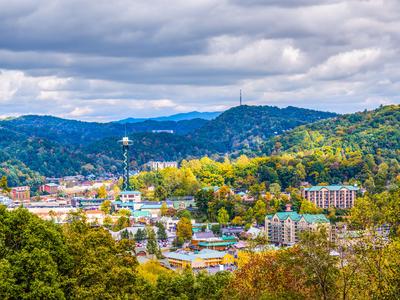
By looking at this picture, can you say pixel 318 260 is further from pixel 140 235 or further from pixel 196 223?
pixel 196 223

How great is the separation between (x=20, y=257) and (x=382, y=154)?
356 feet

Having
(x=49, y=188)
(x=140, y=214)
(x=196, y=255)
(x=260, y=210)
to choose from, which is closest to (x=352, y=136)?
(x=260, y=210)

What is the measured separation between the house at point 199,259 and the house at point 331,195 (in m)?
32.7

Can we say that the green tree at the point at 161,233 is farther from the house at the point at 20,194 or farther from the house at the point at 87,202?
the house at the point at 20,194

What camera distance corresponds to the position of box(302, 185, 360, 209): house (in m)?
100

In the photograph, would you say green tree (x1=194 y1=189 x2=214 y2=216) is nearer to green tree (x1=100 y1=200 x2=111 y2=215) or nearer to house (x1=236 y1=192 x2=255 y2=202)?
Result: house (x1=236 y1=192 x2=255 y2=202)

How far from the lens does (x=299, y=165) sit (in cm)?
11506

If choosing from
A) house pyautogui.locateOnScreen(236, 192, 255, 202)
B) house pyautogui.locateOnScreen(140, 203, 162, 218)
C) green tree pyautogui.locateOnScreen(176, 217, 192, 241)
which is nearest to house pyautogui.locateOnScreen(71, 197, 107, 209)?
house pyautogui.locateOnScreen(140, 203, 162, 218)

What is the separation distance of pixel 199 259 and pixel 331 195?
38.5 m

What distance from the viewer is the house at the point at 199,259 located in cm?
6675

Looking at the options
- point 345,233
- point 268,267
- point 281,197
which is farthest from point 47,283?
point 281,197

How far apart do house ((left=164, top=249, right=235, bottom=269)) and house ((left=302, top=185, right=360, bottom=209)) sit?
32745 millimetres

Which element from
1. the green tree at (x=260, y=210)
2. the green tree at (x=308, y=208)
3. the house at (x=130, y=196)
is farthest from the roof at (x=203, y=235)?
the house at (x=130, y=196)

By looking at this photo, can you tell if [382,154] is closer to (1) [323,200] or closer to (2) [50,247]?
(1) [323,200]
